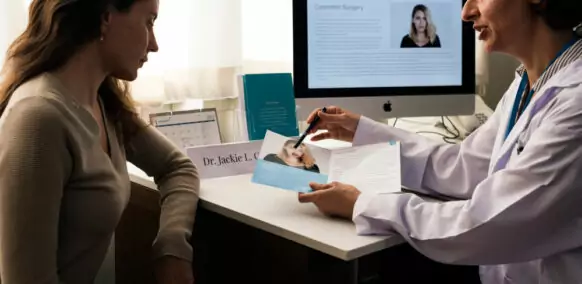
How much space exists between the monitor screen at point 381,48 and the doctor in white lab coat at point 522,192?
43 cm

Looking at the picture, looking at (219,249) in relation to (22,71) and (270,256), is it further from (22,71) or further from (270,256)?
(22,71)

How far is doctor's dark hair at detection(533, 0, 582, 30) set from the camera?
1.15 m

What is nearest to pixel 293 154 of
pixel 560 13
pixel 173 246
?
pixel 173 246

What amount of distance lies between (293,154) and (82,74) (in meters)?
0.45

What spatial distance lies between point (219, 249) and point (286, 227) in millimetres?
422

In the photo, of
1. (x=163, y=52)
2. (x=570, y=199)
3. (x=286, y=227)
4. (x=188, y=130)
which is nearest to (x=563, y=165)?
(x=570, y=199)

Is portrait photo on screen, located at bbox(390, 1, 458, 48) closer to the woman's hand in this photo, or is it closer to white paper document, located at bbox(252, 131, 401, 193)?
white paper document, located at bbox(252, 131, 401, 193)

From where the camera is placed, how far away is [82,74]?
1123mm

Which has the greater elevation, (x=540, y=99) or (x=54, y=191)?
(x=540, y=99)

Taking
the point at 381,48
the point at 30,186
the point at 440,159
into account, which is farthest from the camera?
the point at 381,48

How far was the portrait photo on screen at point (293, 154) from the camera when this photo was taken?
132cm

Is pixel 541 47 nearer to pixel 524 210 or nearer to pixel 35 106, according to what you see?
pixel 524 210

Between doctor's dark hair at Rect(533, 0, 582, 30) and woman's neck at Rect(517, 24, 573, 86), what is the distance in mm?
16

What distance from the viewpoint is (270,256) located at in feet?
5.05
